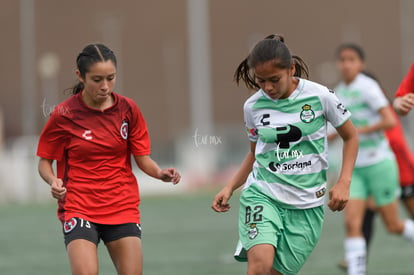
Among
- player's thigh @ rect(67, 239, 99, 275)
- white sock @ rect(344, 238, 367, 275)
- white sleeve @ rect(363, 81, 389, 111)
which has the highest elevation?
white sleeve @ rect(363, 81, 389, 111)

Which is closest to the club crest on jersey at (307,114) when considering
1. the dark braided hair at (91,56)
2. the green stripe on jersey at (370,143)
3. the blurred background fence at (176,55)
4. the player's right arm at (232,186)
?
the player's right arm at (232,186)

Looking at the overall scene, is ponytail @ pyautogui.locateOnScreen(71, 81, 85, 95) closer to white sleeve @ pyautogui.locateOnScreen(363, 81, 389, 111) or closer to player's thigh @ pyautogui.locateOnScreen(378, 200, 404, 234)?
white sleeve @ pyautogui.locateOnScreen(363, 81, 389, 111)

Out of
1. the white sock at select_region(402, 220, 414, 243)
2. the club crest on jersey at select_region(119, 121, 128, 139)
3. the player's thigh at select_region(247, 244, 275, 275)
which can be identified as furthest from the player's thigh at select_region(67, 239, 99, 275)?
the white sock at select_region(402, 220, 414, 243)

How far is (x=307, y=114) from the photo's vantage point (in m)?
6.04

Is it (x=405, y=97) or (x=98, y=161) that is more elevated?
(x=405, y=97)

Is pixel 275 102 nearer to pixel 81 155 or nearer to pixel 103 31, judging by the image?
pixel 81 155

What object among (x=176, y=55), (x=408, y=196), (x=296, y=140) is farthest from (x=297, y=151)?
(x=176, y=55)

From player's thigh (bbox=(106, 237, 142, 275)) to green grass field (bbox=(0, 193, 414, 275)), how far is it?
3.67 meters

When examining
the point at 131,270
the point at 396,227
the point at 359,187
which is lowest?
the point at 396,227

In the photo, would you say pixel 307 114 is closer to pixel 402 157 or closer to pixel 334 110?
pixel 334 110

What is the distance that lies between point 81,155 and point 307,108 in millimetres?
1541

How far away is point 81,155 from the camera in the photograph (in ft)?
20.6

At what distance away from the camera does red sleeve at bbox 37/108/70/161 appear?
249 inches

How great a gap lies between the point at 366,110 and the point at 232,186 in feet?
11.1
